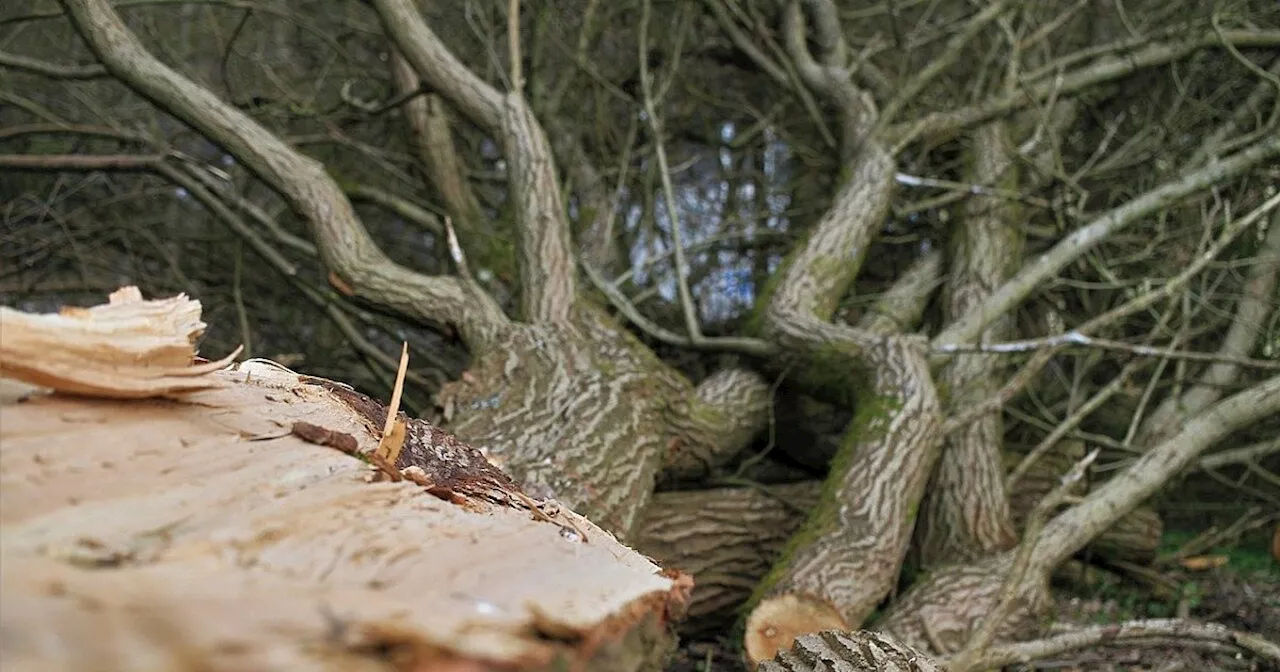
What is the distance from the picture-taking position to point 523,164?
12.7 ft

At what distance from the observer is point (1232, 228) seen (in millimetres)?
3943

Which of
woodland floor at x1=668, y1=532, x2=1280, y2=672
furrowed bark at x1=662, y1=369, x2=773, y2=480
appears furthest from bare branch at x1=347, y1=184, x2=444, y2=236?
woodland floor at x1=668, y1=532, x2=1280, y2=672

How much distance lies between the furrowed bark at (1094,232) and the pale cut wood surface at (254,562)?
306cm

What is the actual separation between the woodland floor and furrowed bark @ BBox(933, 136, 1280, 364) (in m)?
1.19

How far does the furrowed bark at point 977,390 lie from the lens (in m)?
3.53

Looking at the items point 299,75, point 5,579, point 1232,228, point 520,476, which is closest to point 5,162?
point 299,75

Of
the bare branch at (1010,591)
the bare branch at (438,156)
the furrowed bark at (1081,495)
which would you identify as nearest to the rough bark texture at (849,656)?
the bare branch at (1010,591)

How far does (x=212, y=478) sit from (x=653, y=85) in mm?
5048

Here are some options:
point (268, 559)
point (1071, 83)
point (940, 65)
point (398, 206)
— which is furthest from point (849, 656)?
point (1071, 83)

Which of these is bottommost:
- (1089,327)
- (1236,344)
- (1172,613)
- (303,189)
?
(1172,613)

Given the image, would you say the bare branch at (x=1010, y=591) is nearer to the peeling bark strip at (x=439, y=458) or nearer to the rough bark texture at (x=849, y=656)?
the rough bark texture at (x=849, y=656)

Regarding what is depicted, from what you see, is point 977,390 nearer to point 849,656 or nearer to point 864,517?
point 864,517

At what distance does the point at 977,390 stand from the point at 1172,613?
46.0 inches

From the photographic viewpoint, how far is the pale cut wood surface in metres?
0.68
